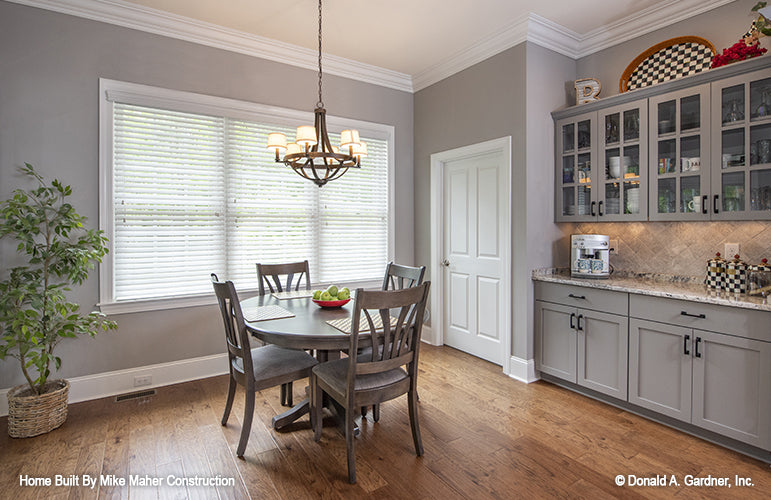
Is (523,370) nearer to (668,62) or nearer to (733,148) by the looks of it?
(733,148)

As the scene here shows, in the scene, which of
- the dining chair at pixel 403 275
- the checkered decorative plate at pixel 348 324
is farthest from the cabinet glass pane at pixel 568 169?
the checkered decorative plate at pixel 348 324

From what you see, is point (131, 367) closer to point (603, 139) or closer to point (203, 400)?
point (203, 400)

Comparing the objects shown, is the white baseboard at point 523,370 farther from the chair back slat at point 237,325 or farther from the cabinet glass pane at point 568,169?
the chair back slat at point 237,325

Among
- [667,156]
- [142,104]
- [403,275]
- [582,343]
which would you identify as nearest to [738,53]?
[667,156]

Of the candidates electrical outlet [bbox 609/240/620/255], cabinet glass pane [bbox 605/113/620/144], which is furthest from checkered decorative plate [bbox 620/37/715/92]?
electrical outlet [bbox 609/240/620/255]

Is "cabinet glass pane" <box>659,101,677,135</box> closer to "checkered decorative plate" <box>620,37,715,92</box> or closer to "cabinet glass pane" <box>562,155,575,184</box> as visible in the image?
"checkered decorative plate" <box>620,37,715,92</box>

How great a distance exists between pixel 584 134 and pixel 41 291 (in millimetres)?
4272

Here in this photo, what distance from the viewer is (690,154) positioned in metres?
2.77

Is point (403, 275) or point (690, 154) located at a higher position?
point (690, 154)

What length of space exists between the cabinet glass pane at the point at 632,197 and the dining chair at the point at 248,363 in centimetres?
263

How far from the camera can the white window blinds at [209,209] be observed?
10.4 feet

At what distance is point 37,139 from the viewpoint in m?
2.83

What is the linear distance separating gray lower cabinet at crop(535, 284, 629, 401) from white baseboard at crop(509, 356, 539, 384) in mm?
72

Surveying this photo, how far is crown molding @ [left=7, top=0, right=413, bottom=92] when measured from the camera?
2.94 metres
